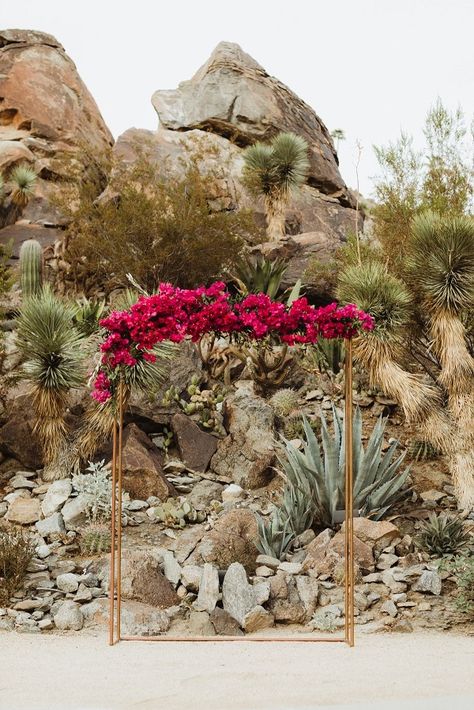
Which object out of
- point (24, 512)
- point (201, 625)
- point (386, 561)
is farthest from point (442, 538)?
point (24, 512)

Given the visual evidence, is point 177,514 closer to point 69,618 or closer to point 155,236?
point 69,618

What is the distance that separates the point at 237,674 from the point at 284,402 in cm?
738

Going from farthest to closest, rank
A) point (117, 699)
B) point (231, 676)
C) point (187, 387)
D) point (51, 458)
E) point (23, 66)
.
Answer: point (23, 66) < point (187, 387) < point (51, 458) < point (231, 676) < point (117, 699)

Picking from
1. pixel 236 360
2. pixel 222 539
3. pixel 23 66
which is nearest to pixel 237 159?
pixel 23 66

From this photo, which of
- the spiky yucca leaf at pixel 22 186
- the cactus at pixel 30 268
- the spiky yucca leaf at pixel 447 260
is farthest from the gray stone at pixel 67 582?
the spiky yucca leaf at pixel 22 186

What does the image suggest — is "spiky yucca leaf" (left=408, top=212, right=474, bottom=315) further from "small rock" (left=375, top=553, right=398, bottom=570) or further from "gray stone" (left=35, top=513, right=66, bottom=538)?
"gray stone" (left=35, top=513, right=66, bottom=538)

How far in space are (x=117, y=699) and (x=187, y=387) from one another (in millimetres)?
7997

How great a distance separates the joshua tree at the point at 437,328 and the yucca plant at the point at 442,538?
1.32m

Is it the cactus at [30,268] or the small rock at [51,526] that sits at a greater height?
the cactus at [30,268]

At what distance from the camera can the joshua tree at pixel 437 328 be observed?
10.8 metres

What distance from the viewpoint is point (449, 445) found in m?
10.8

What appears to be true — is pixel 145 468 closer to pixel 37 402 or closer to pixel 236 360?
pixel 37 402

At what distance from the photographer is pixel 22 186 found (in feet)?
71.2

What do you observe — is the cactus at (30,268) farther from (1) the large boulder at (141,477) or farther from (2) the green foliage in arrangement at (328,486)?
(2) the green foliage in arrangement at (328,486)
